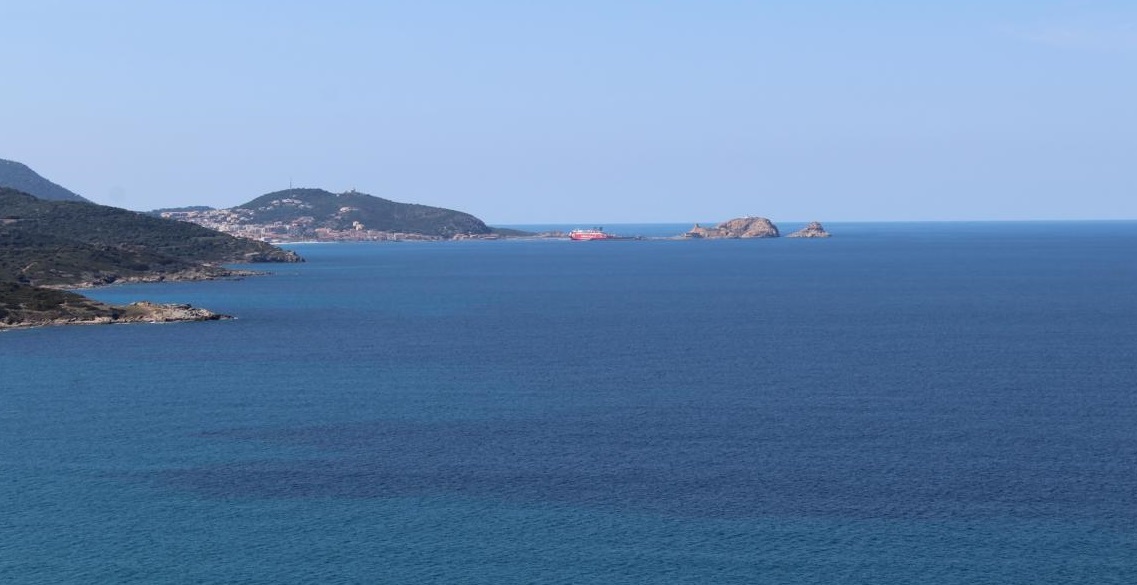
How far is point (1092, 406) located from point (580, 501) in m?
42.8

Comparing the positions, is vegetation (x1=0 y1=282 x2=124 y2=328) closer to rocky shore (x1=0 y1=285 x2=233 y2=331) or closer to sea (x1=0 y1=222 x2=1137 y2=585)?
rocky shore (x1=0 y1=285 x2=233 y2=331)

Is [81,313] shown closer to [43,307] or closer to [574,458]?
[43,307]

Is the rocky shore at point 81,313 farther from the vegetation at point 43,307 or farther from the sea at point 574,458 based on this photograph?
the sea at point 574,458

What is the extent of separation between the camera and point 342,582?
→ 53.6 metres

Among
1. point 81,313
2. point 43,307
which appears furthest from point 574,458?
point 43,307

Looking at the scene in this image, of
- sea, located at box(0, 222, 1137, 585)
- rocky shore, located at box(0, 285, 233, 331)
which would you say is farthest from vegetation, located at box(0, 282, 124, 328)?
sea, located at box(0, 222, 1137, 585)

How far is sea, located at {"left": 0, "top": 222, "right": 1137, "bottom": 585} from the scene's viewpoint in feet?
183

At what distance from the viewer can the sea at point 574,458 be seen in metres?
55.9

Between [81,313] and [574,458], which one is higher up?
[81,313]

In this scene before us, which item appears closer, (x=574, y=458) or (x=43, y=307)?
(x=574, y=458)

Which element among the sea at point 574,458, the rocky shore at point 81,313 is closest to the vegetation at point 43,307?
the rocky shore at point 81,313

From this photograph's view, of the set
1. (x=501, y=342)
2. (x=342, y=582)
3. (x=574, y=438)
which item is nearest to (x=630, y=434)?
(x=574, y=438)

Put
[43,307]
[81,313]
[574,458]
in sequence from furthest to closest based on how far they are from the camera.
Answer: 1. [43,307]
2. [81,313]
3. [574,458]

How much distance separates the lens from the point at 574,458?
7344 centimetres
